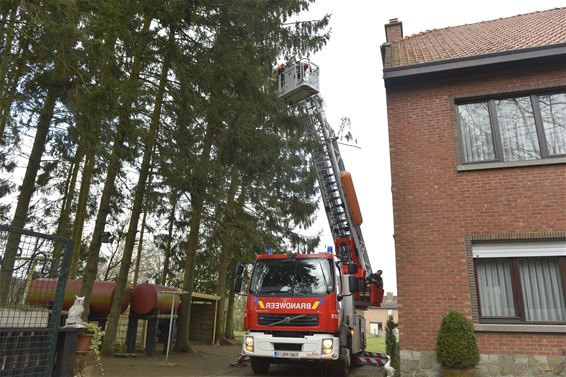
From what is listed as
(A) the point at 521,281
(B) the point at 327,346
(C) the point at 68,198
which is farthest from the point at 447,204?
(C) the point at 68,198

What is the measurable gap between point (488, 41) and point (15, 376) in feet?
40.3

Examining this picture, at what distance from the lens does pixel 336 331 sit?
8.95 metres

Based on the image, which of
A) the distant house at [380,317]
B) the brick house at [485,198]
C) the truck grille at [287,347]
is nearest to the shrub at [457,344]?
the brick house at [485,198]

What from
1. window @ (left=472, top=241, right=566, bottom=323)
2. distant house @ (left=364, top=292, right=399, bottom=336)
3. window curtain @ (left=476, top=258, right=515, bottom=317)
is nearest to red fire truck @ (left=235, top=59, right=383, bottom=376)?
window curtain @ (left=476, top=258, right=515, bottom=317)

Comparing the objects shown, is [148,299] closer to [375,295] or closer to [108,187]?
[108,187]

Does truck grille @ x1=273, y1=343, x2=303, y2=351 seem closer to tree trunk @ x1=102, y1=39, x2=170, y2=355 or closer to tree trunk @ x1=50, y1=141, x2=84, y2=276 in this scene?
tree trunk @ x1=102, y1=39, x2=170, y2=355

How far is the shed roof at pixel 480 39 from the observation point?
10.1 meters

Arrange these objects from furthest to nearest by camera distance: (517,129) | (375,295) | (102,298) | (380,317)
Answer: (380,317), (102,298), (375,295), (517,129)

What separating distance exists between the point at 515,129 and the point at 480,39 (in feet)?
11.8

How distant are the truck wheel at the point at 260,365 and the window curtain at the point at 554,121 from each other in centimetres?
802

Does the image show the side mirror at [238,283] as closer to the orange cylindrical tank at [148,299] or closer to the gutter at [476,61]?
the orange cylindrical tank at [148,299]

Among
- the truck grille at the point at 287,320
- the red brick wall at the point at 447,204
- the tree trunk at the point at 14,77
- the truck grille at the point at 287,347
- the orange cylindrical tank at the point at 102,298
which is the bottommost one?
the truck grille at the point at 287,347

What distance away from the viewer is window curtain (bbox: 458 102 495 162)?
9.54 metres

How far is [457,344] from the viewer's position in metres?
8.07
